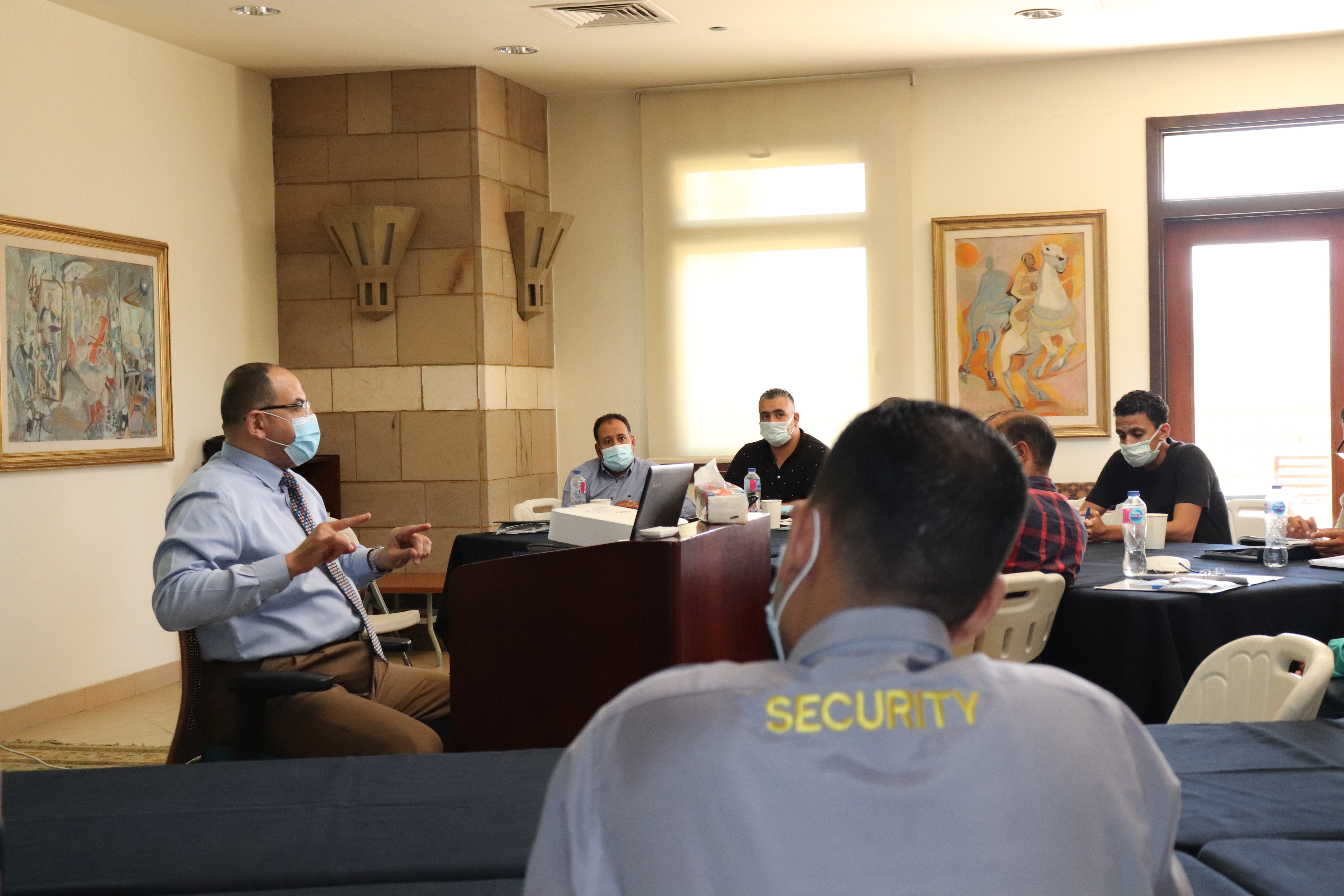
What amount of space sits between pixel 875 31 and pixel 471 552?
11.4 ft

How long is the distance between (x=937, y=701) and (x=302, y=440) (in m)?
2.58

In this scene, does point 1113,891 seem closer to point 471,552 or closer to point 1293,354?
point 471,552

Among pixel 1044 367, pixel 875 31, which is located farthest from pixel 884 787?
pixel 1044 367

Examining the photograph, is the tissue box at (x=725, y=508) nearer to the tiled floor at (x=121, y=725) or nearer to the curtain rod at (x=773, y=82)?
the tiled floor at (x=121, y=725)

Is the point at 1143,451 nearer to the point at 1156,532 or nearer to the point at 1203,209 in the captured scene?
the point at 1156,532

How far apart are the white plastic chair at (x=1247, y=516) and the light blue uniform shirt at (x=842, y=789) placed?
4.96 meters

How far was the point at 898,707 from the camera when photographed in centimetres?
88

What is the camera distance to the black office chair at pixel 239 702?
2559 millimetres

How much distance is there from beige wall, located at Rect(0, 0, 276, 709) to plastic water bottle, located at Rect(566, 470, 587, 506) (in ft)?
6.96

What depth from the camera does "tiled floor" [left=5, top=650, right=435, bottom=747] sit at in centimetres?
497

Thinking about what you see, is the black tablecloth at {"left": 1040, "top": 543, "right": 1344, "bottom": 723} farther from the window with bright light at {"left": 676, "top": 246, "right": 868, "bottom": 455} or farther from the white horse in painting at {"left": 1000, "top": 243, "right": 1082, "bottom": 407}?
the window with bright light at {"left": 676, "top": 246, "right": 868, "bottom": 455}

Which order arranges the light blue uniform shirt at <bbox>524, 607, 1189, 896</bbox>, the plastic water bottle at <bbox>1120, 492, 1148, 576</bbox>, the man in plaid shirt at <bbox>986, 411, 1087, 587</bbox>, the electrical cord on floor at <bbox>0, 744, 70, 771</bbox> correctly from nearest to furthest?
the light blue uniform shirt at <bbox>524, 607, 1189, 896</bbox>
the man in plaid shirt at <bbox>986, 411, 1087, 587</bbox>
the plastic water bottle at <bbox>1120, 492, 1148, 576</bbox>
the electrical cord on floor at <bbox>0, 744, 70, 771</bbox>

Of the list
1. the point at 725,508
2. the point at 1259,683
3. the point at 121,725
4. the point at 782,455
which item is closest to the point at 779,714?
the point at 1259,683

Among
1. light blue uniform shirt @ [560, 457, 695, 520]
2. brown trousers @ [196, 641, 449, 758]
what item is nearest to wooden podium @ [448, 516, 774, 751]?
brown trousers @ [196, 641, 449, 758]
